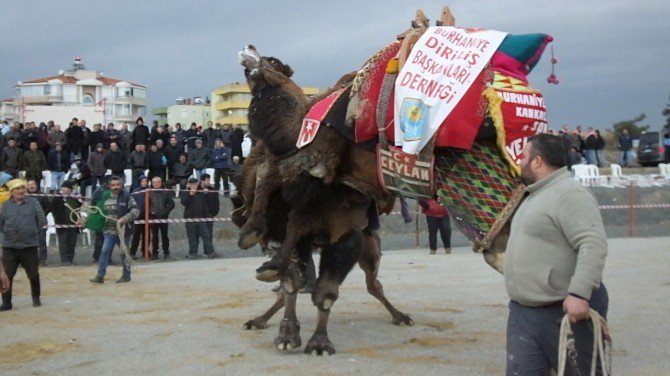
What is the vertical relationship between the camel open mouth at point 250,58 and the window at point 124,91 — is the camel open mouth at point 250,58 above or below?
→ below

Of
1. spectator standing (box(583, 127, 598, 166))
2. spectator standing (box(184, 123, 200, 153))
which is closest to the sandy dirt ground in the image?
spectator standing (box(184, 123, 200, 153))

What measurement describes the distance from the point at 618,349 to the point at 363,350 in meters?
2.29

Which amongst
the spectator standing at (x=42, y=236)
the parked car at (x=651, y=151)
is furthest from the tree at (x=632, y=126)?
the spectator standing at (x=42, y=236)

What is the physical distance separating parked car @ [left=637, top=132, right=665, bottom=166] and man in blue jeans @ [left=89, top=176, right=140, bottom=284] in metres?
26.6

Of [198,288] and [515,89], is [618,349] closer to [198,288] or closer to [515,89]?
[515,89]

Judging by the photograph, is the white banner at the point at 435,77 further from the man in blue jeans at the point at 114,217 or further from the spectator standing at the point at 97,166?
the spectator standing at the point at 97,166

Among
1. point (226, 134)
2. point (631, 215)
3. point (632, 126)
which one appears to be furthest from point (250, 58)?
point (632, 126)

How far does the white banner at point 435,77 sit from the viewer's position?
566 centimetres

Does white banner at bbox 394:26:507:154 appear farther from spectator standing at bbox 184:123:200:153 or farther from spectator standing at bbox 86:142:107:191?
spectator standing at bbox 184:123:200:153

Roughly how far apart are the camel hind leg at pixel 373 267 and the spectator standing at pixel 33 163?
→ 13.3 meters

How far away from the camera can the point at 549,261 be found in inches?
167

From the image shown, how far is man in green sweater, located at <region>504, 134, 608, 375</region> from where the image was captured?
4.06 m

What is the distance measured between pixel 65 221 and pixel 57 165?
4362 millimetres

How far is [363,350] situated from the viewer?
737cm
